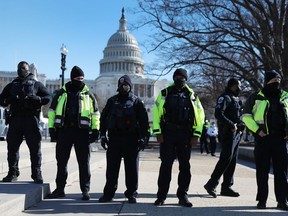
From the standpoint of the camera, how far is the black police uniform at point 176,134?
5.97 m

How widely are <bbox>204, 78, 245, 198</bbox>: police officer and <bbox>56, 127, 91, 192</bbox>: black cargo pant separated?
207cm

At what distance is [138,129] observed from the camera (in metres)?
6.25

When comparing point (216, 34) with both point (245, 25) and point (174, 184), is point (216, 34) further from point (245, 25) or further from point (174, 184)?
point (174, 184)

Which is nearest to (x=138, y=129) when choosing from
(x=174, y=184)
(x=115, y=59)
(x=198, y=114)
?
(x=198, y=114)

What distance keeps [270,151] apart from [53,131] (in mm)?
3202

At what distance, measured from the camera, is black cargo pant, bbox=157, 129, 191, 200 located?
600 centimetres

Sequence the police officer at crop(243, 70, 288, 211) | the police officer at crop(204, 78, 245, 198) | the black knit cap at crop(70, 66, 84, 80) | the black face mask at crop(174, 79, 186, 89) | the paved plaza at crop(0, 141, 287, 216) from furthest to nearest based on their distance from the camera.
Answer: the police officer at crop(204, 78, 245, 198), the black knit cap at crop(70, 66, 84, 80), the black face mask at crop(174, 79, 186, 89), the police officer at crop(243, 70, 288, 211), the paved plaza at crop(0, 141, 287, 216)

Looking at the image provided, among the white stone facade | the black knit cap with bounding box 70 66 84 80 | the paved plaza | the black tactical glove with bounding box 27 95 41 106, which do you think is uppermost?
the white stone facade

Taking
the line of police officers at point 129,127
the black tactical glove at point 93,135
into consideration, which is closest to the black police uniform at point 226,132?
the line of police officers at point 129,127

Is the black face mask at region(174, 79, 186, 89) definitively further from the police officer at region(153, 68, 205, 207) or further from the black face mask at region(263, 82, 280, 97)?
the black face mask at region(263, 82, 280, 97)

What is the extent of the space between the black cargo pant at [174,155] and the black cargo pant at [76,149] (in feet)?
3.80

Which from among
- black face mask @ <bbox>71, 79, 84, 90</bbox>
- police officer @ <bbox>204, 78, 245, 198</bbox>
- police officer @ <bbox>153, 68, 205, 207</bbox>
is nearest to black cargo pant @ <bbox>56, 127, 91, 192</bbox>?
black face mask @ <bbox>71, 79, 84, 90</bbox>

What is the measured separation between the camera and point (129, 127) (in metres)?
6.13

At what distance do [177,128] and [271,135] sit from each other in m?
1.34
